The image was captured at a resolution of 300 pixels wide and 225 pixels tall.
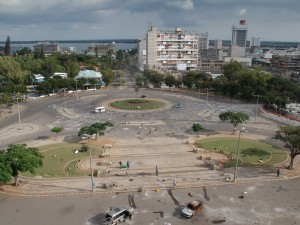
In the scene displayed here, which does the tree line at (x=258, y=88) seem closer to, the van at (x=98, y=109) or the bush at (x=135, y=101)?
the bush at (x=135, y=101)

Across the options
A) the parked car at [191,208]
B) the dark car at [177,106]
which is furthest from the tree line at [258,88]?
the parked car at [191,208]

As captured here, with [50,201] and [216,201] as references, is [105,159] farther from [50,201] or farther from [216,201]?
[216,201]

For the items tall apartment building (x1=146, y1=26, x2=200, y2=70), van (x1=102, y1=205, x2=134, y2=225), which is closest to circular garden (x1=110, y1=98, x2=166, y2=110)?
van (x1=102, y1=205, x2=134, y2=225)

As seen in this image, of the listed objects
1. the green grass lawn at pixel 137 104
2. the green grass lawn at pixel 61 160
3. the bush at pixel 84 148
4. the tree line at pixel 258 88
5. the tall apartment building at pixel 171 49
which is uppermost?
the tall apartment building at pixel 171 49

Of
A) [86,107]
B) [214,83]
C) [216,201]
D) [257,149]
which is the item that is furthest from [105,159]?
[214,83]

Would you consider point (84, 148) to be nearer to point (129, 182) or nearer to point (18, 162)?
point (129, 182)

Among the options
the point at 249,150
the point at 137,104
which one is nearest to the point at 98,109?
the point at 137,104
